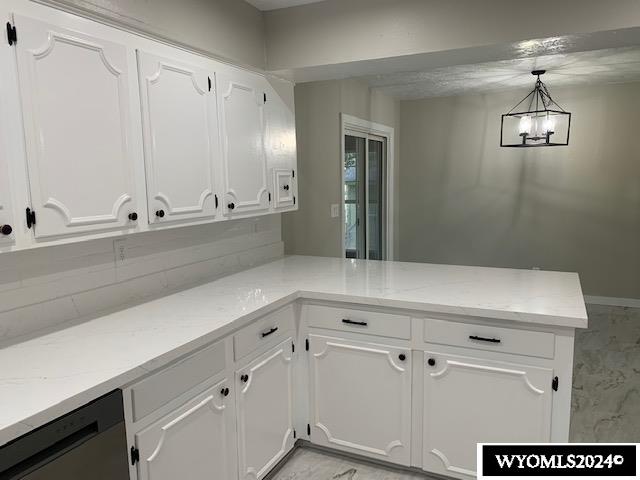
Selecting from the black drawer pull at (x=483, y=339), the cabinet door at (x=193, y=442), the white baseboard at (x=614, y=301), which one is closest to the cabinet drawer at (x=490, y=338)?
the black drawer pull at (x=483, y=339)

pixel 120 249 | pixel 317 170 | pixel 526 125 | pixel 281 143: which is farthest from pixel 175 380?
pixel 526 125

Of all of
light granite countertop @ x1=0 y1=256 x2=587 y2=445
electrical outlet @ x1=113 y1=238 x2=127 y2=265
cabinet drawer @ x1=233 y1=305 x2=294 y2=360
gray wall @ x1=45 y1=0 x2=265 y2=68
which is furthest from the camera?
electrical outlet @ x1=113 y1=238 x2=127 y2=265

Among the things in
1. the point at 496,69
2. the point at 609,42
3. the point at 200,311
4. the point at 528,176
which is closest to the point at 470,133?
the point at 528,176

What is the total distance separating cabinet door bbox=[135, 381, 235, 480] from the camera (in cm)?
153

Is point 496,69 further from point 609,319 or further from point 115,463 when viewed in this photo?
point 115,463

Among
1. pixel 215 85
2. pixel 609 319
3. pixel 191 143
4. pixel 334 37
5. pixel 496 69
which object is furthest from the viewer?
pixel 609 319

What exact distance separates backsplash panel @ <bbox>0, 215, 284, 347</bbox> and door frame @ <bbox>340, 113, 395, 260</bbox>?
1380 millimetres

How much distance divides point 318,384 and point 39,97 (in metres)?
1.74

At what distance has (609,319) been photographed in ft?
15.4

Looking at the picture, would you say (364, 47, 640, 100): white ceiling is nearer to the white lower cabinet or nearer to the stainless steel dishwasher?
the white lower cabinet

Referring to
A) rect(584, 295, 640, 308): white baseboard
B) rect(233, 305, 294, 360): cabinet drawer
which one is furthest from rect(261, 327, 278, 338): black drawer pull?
rect(584, 295, 640, 308): white baseboard

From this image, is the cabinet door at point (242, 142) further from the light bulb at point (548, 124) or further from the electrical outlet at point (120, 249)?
the light bulb at point (548, 124)

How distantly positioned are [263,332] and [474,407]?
39.1 inches

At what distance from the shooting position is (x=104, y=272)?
204 centimetres
